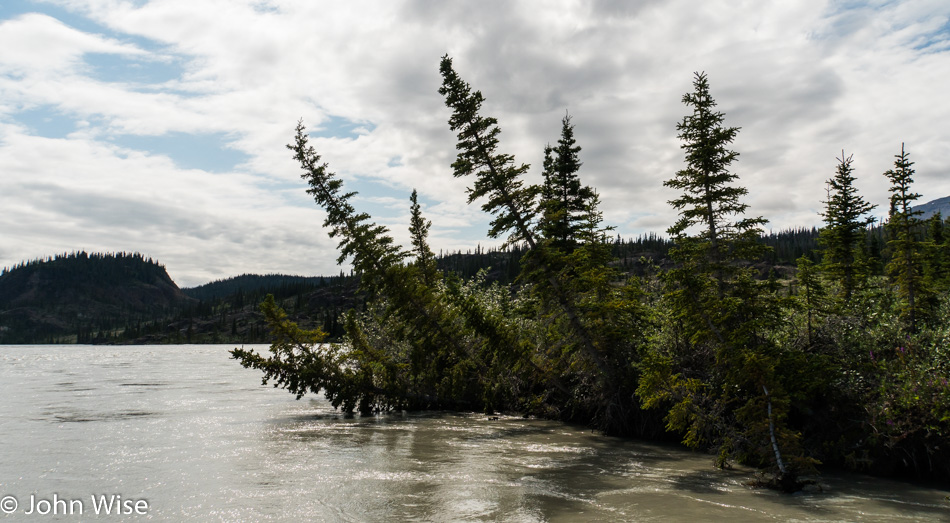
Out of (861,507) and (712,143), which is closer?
(861,507)

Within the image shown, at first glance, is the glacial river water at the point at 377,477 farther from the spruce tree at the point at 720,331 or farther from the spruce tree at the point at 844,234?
Answer: the spruce tree at the point at 844,234

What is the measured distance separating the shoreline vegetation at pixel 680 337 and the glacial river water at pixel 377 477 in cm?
141

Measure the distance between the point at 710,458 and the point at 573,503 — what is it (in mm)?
7348

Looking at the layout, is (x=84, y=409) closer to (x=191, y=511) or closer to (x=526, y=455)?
(x=191, y=511)

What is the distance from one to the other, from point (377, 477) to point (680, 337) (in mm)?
11706

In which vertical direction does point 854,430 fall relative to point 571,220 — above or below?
below

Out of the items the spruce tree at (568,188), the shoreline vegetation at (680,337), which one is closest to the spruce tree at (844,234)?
the shoreline vegetation at (680,337)

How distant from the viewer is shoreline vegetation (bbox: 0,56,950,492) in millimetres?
14148

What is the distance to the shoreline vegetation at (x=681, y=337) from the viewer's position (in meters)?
14.1

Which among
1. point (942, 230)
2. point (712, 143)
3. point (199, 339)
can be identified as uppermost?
point (942, 230)

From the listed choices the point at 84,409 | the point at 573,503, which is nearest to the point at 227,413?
the point at 84,409

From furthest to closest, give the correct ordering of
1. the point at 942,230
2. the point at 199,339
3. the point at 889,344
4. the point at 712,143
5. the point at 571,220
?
the point at 199,339 → the point at 942,230 → the point at 571,220 → the point at 712,143 → the point at 889,344

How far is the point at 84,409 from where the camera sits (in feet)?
93.6

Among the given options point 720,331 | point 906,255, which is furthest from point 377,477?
point 906,255
